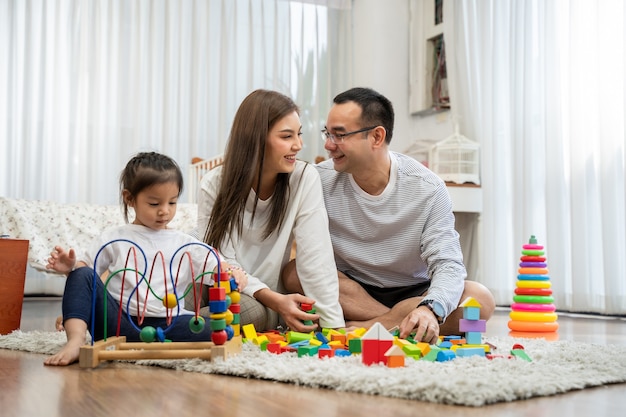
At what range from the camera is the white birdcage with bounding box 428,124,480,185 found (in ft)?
14.3

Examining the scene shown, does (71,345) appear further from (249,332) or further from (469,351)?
(469,351)

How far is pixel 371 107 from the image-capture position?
7.70ft

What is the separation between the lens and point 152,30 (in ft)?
16.5

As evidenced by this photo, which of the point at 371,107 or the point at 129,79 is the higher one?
the point at 129,79

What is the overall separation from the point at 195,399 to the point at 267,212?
106 cm

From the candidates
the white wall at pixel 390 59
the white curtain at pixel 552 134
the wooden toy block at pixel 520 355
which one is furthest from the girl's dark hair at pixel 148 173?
the white wall at pixel 390 59

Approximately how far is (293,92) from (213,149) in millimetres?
797

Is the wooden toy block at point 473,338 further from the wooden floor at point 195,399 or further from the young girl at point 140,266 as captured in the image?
the young girl at point 140,266

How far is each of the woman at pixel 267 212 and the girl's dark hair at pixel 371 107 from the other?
0.76ft

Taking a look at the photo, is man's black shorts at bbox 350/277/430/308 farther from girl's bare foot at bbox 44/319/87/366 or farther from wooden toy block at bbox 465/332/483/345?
girl's bare foot at bbox 44/319/87/366

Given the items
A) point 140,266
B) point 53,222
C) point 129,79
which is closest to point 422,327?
point 140,266

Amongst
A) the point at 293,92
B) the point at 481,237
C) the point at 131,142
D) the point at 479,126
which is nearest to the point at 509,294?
the point at 481,237

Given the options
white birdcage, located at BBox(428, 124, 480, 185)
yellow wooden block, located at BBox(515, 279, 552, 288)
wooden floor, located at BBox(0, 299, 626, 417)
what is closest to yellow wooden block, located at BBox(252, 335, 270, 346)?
wooden floor, located at BBox(0, 299, 626, 417)

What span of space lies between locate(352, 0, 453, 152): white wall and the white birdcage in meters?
0.78
